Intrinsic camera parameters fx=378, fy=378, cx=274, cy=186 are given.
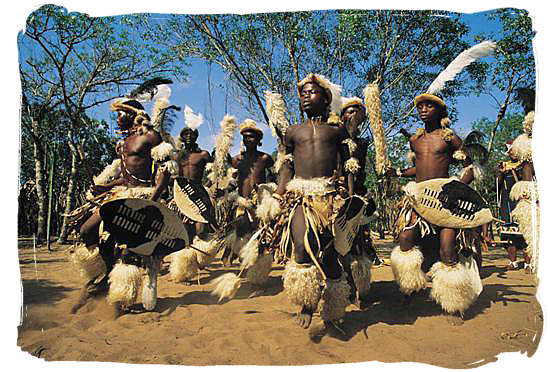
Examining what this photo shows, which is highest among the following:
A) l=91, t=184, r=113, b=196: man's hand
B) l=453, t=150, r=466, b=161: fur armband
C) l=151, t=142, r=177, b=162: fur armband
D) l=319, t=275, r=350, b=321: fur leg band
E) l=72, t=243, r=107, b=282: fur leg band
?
l=151, t=142, r=177, b=162: fur armband

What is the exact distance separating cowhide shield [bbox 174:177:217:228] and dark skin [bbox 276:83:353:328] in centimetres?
126

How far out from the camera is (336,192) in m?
3.19

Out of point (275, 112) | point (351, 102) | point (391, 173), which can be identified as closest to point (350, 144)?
point (391, 173)

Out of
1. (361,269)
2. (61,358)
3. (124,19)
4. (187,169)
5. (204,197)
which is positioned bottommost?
(61,358)

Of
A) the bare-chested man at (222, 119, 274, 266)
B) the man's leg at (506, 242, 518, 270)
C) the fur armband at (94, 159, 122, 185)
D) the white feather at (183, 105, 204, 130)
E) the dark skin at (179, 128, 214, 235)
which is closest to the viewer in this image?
the fur armband at (94, 159, 122, 185)

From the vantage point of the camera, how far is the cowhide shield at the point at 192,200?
4238 mm

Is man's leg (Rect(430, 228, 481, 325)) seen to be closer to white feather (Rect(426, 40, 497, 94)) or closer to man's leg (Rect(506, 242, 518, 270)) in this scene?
white feather (Rect(426, 40, 497, 94))

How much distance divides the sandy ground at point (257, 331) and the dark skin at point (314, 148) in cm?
40

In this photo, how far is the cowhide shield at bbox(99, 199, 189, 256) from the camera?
10.8 ft

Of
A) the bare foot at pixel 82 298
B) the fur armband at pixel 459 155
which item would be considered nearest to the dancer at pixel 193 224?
the bare foot at pixel 82 298

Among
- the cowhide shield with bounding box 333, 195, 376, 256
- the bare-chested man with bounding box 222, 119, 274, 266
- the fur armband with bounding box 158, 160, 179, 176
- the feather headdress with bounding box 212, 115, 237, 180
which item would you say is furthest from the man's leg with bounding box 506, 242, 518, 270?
the fur armband with bounding box 158, 160, 179, 176

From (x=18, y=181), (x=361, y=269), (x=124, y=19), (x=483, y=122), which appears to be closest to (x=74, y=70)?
(x=124, y=19)

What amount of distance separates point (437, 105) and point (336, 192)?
4.61ft

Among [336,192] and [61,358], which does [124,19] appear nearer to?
[336,192]
